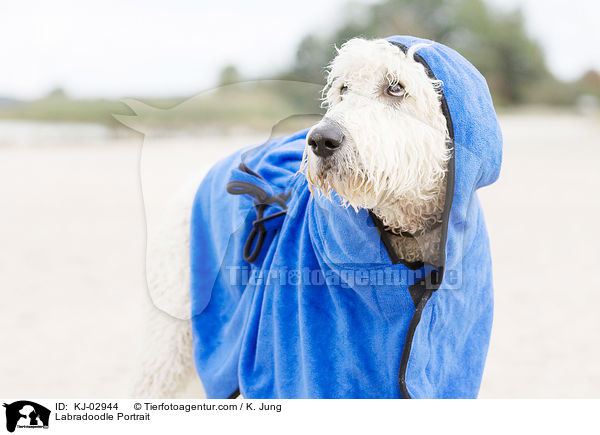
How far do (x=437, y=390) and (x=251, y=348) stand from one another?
67 centimetres

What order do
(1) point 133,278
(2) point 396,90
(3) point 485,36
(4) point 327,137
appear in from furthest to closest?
(3) point 485,36 → (1) point 133,278 → (2) point 396,90 → (4) point 327,137

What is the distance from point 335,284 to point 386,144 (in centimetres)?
53

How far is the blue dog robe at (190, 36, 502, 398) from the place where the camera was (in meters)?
1.76

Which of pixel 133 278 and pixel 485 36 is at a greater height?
pixel 485 36

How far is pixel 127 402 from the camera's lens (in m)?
2.29

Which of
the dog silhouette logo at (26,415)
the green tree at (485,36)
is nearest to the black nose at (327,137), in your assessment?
the dog silhouette logo at (26,415)

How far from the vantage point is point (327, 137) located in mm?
1582

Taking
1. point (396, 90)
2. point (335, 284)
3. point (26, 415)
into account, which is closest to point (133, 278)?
point (26, 415)

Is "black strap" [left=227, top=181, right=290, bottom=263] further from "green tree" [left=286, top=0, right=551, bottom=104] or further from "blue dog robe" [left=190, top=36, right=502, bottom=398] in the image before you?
"green tree" [left=286, top=0, right=551, bottom=104]

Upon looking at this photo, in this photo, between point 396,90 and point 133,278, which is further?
point 133,278

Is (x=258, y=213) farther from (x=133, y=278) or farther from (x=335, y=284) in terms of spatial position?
(x=133, y=278)

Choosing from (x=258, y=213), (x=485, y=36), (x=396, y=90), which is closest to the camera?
(x=396, y=90)

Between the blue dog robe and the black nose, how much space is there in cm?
25

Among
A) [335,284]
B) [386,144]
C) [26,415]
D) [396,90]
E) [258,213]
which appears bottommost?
[26,415]
